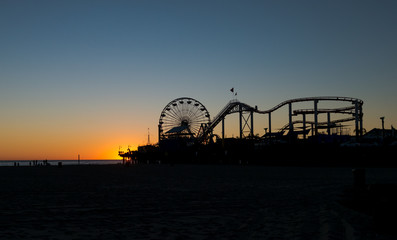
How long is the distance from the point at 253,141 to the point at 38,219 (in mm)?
63709

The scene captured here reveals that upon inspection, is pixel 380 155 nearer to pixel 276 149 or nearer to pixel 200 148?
pixel 276 149

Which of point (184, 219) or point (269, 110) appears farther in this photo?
point (269, 110)

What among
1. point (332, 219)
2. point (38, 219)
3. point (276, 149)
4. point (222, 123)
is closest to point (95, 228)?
point (38, 219)

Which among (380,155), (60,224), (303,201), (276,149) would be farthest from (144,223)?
(276,149)

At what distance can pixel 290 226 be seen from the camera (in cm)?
796

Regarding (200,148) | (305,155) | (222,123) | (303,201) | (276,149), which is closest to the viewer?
(303,201)

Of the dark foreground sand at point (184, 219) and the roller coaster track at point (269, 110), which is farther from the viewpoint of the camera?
the roller coaster track at point (269, 110)

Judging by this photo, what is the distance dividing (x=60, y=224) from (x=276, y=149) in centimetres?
5277

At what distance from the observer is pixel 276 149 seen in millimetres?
58938

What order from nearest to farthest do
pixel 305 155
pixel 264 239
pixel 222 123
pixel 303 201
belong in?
1. pixel 264 239
2. pixel 303 201
3. pixel 305 155
4. pixel 222 123

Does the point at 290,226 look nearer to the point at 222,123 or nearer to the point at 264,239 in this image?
the point at 264,239

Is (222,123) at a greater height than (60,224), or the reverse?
(222,123)

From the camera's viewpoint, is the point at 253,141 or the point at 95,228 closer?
the point at 95,228

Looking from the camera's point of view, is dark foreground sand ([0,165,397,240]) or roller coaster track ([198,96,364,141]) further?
roller coaster track ([198,96,364,141])
